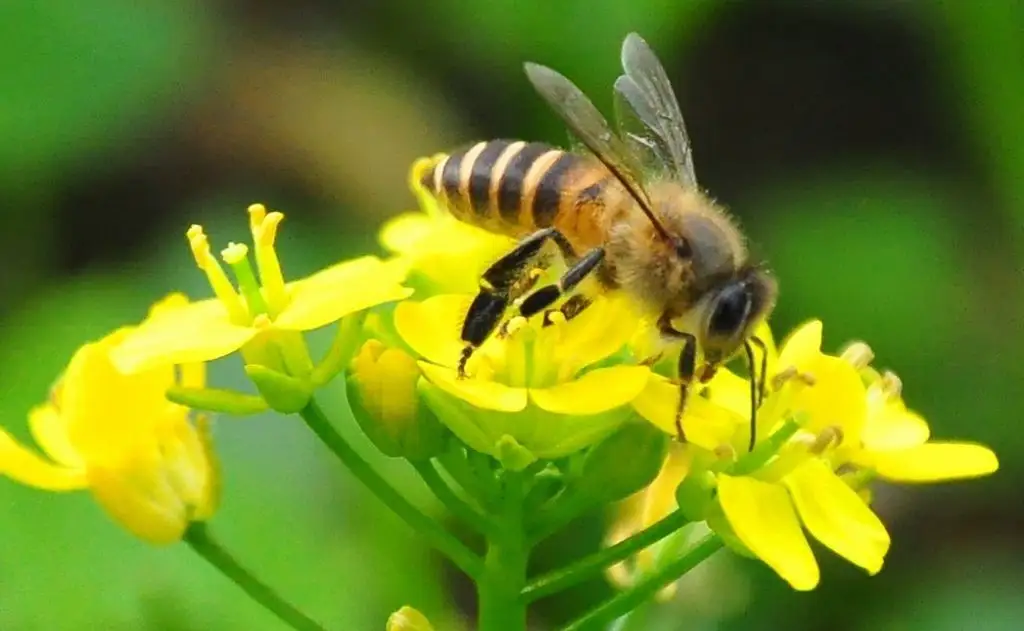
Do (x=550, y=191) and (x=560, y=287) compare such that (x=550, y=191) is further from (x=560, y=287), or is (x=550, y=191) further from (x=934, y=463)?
(x=934, y=463)

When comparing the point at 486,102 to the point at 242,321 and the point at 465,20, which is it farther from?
the point at 242,321

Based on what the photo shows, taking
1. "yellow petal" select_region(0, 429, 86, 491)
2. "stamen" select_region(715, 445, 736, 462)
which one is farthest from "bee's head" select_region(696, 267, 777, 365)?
"yellow petal" select_region(0, 429, 86, 491)

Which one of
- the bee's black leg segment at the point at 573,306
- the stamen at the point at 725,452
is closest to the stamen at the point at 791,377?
the stamen at the point at 725,452

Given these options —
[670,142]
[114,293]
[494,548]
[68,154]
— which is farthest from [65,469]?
[68,154]

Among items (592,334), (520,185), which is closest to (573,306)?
(592,334)

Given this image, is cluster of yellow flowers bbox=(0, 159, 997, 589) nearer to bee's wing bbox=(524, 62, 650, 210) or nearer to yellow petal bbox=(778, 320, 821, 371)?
yellow petal bbox=(778, 320, 821, 371)

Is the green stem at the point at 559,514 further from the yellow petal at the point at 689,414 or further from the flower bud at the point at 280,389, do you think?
the flower bud at the point at 280,389
